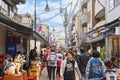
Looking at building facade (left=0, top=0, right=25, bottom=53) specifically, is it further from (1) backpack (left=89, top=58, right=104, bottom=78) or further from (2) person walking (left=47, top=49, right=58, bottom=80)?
(1) backpack (left=89, top=58, right=104, bottom=78)

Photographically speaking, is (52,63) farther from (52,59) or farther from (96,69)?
(96,69)

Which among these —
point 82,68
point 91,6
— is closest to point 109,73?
point 82,68

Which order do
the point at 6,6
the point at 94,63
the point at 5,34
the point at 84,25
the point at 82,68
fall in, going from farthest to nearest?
1. the point at 84,25
2. the point at 6,6
3. the point at 5,34
4. the point at 82,68
5. the point at 94,63

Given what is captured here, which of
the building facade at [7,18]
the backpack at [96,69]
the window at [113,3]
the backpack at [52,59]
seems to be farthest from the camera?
the window at [113,3]

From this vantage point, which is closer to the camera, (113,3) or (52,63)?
(52,63)

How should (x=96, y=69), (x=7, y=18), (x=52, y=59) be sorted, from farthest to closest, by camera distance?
(x=52, y=59), (x=7, y=18), (x=96, y=69)

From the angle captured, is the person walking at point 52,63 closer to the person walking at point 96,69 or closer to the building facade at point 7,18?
the building facade at point 7,18

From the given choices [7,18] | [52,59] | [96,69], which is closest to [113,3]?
[52,59]

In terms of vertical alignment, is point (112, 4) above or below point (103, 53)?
above

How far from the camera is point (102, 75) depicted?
1023cm

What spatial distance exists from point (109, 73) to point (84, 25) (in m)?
50.0

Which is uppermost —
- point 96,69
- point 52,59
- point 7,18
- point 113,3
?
point 113,3

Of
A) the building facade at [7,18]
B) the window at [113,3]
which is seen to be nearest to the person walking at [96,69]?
the building facade at [7,18]

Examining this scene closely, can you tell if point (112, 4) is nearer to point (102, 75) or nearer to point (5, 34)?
point (5, 34)
